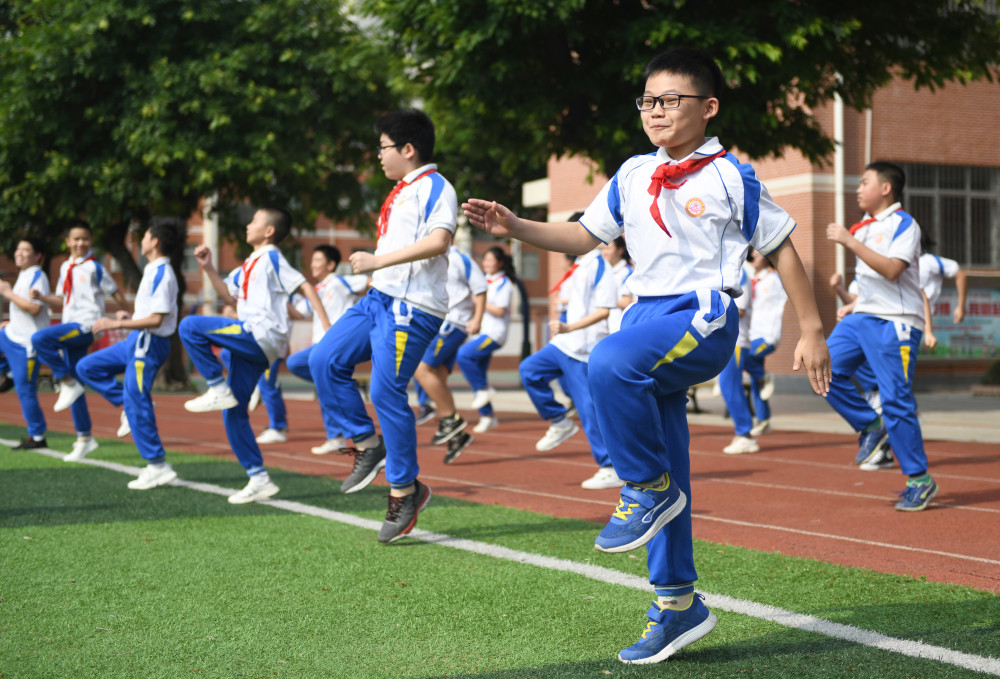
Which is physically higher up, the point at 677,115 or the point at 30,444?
the point at 677,115

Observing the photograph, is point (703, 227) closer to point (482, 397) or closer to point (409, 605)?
point (409, 605)

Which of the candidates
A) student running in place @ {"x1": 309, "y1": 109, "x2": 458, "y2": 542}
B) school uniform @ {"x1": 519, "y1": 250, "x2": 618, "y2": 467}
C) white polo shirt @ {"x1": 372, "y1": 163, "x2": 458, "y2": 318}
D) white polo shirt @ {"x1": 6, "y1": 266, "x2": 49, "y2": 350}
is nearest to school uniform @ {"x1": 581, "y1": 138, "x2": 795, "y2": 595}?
student running in place @ {"x1": 309, "y1": 109, "x2": 458, "y2": 542}

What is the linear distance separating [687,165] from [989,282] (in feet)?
72.8

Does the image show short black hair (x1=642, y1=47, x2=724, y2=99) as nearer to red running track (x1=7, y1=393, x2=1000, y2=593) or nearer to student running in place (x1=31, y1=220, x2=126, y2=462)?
red running track (x1=7, y1=393, x2=1000, y2=593)

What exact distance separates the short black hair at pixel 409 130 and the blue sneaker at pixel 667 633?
324 cm

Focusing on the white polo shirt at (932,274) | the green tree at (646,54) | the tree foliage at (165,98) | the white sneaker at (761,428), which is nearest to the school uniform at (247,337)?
the white polo shirt at (932,274)

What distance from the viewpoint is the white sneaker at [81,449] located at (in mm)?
9180

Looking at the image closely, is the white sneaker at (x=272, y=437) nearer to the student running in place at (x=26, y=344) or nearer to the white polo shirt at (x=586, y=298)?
the student running in place at (x=26, y=344)

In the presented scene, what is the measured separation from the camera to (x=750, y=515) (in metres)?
6.48

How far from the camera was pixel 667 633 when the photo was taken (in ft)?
10.9

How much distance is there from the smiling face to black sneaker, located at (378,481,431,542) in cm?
261

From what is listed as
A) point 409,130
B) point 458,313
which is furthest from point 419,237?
point 458,313

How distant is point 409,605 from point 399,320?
1.89m

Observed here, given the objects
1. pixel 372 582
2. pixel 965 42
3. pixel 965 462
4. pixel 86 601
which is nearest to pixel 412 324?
pixel 372 582
